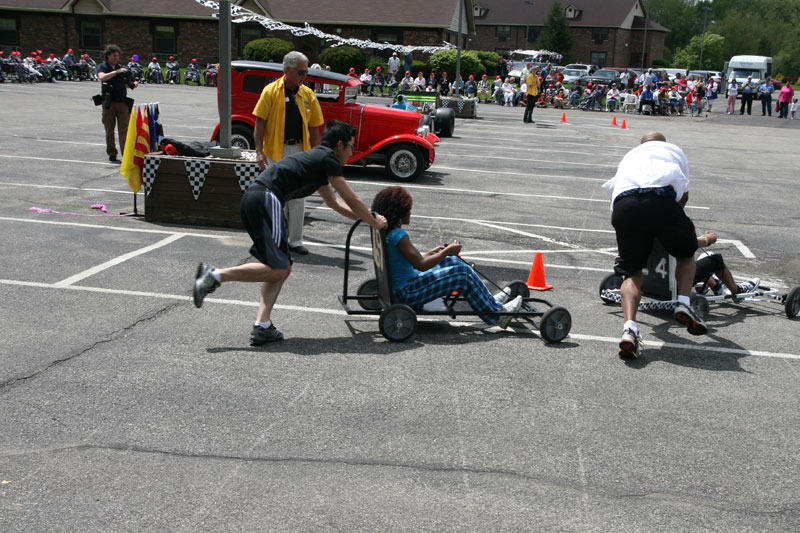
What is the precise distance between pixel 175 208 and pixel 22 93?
25.8 m

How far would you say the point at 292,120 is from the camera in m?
8.85

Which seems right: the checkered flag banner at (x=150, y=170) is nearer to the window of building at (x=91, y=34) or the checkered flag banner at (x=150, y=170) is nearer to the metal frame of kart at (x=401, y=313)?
the metal frame of kart at (x=401, y=313)

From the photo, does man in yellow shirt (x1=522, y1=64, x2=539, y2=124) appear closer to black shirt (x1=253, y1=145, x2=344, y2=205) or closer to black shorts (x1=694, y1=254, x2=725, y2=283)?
black shorts (x1=694, y1=254, x2=725, y2=283)

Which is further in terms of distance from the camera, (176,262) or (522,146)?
(522,146)

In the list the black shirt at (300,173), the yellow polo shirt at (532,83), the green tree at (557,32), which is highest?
the green tree at (557,32)

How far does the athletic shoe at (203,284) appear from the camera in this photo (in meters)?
5.76

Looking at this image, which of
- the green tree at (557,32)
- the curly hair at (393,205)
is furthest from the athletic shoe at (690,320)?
the green tree at (557,32)

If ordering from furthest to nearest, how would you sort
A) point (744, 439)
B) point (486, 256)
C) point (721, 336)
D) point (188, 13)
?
1. point (188, 13)
2. point (486, 256)
3. point (721, 336)
4. point (744, 439)

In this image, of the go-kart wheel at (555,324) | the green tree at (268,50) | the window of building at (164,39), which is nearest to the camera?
the go-kart wheel at (555,324)

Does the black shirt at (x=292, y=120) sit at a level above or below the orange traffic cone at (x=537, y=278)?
above

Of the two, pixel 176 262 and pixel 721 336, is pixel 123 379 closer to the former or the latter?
pixel 176 262

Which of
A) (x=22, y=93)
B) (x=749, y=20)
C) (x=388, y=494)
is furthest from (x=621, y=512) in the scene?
(x=749, y=20)

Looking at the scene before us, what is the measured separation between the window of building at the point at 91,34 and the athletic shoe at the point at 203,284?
5645cm

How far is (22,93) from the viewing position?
105ft
